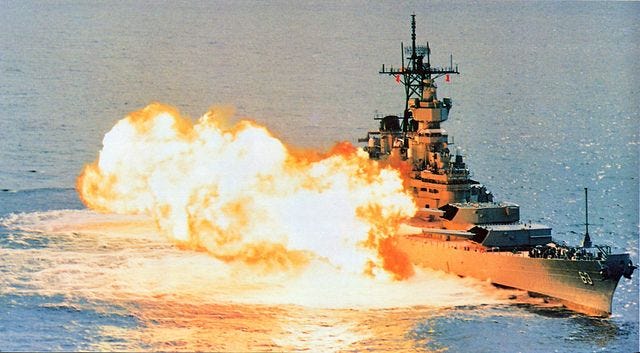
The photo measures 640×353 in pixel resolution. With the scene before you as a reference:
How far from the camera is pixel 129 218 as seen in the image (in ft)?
272

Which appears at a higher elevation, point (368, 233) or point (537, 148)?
point (537, 148)

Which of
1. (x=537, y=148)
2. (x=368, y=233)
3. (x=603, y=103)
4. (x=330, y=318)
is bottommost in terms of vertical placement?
(x=330, y=318)

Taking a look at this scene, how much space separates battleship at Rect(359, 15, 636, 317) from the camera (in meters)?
60.6

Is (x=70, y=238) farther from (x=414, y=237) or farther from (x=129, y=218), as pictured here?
(x=414, y=237)

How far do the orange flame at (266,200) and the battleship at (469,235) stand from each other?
3.18 m

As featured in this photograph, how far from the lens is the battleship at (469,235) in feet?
199

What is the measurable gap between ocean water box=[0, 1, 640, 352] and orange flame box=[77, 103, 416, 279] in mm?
2124

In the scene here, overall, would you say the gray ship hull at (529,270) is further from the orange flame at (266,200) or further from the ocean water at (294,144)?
the orange flame at (266,200)

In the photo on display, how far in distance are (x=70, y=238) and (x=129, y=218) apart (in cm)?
772

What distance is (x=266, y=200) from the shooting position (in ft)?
211

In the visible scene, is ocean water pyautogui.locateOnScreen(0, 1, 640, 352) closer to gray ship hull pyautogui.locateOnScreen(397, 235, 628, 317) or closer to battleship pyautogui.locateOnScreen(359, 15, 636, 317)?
gray ship hull pyautogui.locateOnScreen(397, 235, 628, 317)

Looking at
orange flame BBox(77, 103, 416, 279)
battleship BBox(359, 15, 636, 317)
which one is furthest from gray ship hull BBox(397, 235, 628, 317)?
orange flame BBox(77, 103, 416, 279)

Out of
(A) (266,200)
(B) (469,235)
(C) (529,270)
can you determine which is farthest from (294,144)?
(C) (529,270)

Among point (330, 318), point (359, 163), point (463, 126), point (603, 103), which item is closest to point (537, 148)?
point (463, 126)
